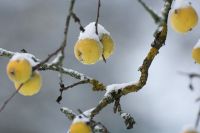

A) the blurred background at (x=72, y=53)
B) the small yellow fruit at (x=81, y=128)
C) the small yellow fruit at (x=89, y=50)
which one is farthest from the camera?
the blurred background at (x=72, y=53)

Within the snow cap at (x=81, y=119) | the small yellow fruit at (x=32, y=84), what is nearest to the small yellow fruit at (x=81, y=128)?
the snow cap at (x=81, y=119)

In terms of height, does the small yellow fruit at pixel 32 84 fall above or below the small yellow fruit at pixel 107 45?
below

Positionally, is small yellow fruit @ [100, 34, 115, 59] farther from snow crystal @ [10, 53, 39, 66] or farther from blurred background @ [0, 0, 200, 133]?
blurred background @ [0, 0, 200, 133]

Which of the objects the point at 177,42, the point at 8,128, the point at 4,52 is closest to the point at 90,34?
the point at 4,52

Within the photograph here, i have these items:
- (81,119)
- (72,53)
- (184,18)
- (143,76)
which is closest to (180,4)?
(184,18)

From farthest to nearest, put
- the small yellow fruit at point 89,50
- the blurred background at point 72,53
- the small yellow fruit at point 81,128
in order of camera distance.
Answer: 1. the blurred background at point 72,53
2. the small yellow fruit at point 89,50
3. the small yellow fruit at point 81,128

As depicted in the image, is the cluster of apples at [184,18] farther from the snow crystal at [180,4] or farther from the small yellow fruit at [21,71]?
the small yellow fruit at [21,71]

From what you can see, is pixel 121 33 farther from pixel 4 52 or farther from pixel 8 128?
pixel 4 52

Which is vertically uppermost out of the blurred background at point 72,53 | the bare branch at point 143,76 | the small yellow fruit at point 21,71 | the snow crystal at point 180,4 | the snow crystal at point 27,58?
the blurred background at point 72,53
